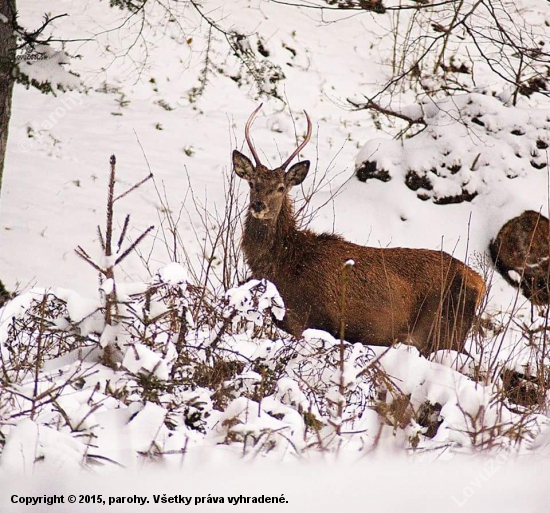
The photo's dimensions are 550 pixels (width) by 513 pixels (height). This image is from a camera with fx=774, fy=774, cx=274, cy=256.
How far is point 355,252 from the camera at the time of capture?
5910 mm

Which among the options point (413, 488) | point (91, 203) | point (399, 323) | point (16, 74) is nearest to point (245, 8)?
point (91, 203)

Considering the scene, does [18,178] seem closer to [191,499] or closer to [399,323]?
[399,323]

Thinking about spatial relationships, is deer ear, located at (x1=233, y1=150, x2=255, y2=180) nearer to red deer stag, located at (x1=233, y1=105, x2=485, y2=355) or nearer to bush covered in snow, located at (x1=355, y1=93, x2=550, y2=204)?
red deer stag, located at (x1=233, y1=105, x2=485, y2=355)

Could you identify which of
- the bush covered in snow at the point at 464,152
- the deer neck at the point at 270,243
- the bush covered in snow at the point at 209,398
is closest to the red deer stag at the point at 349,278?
the deer neck at the point at 270,243

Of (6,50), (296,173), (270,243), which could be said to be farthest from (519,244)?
(6,50)

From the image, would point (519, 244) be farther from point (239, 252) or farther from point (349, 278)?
point (349, 278)

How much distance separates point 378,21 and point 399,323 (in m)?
12.1

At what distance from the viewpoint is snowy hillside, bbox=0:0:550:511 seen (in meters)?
3.06

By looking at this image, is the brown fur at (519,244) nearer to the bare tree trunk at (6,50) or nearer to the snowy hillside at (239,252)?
the snowy hillside at (239,252)

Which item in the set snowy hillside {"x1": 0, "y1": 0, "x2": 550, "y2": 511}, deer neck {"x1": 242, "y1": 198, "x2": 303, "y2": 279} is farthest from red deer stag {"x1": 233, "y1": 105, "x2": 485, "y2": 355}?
snowy hillside {"x1": 0, "y1": 0, "x2": 550, "y2": 511}

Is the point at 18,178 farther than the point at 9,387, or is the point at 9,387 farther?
the point at 18,178

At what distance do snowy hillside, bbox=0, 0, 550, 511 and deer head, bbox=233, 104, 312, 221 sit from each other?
1.44 feet

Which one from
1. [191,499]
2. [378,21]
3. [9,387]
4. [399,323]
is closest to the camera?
[191,499]

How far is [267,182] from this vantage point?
5895 mm
